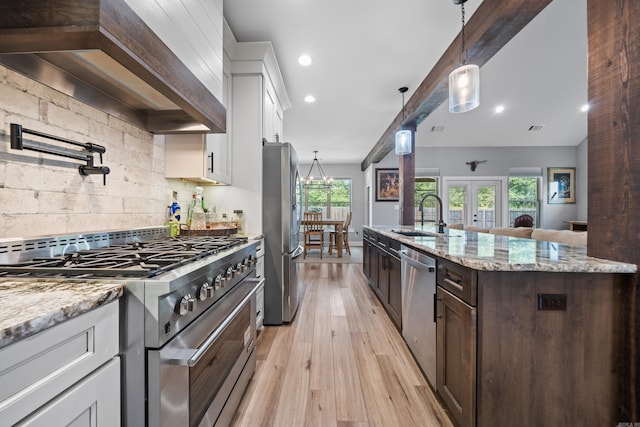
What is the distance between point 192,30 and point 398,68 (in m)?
2.60

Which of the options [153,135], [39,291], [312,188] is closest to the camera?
[39,291]

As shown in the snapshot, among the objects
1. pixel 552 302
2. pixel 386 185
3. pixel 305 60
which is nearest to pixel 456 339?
pixel 552 302

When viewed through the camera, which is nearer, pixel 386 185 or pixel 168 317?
pixel 168 317

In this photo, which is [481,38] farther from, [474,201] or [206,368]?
[474,201]

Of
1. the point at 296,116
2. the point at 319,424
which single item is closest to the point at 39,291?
the point at 319,424

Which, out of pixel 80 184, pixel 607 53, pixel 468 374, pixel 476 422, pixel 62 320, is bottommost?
pixel 476 422

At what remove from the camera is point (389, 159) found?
7637mm

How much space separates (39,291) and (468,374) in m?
1.56

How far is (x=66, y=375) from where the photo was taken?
1.96 ft

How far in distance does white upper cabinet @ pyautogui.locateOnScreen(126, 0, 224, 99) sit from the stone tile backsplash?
1.87 ft

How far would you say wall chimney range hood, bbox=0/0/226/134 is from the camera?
82cm

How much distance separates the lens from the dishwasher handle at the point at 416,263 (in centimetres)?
165

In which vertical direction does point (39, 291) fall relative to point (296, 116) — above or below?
below

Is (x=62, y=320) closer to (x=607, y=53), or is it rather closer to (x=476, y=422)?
(x=476, y=422)
